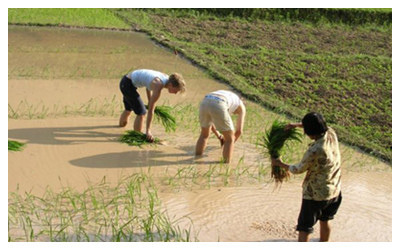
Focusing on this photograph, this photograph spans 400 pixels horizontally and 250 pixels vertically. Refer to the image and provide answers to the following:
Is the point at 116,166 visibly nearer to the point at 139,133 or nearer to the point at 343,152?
the point at 139,133

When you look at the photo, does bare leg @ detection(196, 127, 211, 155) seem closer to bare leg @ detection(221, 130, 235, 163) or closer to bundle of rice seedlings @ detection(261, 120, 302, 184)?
bare leg @ detection(221, 130, 235, 163)

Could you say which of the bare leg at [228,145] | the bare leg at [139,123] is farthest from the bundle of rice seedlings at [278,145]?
the bare leg at [139,123]

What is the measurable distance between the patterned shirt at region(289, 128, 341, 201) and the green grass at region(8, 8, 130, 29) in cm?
949

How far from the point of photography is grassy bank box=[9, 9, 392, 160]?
9500 millimetres

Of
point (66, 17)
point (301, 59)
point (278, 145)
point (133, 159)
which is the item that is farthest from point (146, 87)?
point (66, 17)

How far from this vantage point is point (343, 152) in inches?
297

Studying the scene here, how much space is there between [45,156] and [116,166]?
82cm

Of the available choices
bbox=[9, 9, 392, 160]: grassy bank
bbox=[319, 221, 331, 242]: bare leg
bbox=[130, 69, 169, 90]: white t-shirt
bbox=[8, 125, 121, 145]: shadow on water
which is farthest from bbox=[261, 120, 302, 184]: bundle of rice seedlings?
bbox=[9, 9, 392, 160]: grassy bank

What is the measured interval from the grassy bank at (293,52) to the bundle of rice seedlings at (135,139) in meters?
2.77

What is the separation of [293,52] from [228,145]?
22.4 ft

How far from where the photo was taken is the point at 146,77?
7.08 metres

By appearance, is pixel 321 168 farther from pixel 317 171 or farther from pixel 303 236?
pixel 303 236

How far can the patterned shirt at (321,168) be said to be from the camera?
4695mm

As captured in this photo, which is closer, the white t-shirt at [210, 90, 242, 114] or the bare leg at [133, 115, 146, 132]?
the white t-shirt at [210, 90, 242, 114]
